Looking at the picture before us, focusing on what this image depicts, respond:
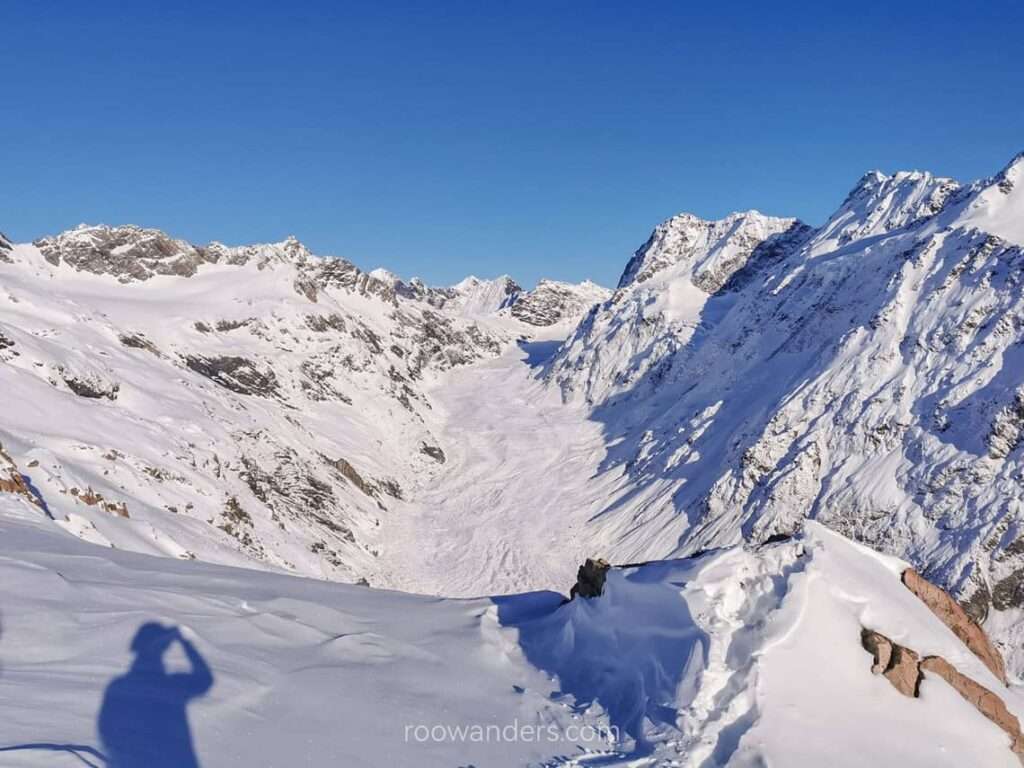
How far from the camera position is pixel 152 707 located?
873 centimetres

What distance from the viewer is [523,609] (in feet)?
59.2

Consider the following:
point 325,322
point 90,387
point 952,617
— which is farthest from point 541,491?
point 952,617

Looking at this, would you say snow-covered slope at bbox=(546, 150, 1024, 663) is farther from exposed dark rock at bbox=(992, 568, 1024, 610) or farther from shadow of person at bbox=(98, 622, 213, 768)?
shadow of person at bbox=(98, 622, 213, 768)

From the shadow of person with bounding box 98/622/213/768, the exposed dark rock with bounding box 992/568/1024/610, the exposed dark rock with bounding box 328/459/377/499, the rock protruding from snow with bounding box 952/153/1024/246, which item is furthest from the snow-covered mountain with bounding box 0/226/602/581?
the rock protruding from snow with bounding box 952/153/1024/246

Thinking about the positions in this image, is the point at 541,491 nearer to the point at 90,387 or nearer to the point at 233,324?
the point at 233,324

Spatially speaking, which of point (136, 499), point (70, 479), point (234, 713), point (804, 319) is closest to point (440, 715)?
point (234, 713)

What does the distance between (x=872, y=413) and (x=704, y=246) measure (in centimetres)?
9963

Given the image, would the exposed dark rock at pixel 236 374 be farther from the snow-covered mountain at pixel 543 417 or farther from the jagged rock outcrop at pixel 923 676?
the jagged rock outcrop at pixel 923 676

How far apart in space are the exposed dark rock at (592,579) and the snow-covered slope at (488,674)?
614 mm

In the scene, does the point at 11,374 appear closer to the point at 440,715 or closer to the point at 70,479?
the point at 70,479

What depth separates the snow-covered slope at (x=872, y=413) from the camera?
2212 inches

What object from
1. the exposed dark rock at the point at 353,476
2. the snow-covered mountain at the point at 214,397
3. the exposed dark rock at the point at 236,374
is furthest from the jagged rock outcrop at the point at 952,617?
the exposed dark rock at the point at 236,374

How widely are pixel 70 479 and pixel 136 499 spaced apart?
7.42 metres

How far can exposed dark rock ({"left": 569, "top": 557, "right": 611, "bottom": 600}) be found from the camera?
16516 millimetres
